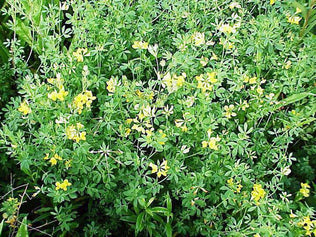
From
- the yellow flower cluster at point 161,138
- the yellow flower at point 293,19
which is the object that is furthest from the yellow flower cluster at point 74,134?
the yellow flower at point 293,19

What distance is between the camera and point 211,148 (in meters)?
2.13

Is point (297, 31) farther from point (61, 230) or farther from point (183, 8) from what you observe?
point (61, 230)

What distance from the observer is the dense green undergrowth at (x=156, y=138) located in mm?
2076

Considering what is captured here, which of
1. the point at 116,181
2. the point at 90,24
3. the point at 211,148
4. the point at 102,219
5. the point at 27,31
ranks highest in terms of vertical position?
the point at 90,24

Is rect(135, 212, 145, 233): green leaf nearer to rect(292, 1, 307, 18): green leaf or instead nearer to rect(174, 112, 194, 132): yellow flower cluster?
rect(174, 112, 194, 132): yellow flower cluster

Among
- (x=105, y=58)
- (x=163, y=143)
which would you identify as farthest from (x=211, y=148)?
(x=105, y=58)

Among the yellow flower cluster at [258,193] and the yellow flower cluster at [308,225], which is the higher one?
the yellow flower cluster at [258,193]

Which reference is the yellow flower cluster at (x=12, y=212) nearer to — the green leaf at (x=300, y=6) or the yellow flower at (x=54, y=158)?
the yellow flower at (x=54, y=158)

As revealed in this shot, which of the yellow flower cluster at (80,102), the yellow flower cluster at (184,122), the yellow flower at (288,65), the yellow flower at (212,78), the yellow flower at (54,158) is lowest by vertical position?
the yellow flower at (54,158)

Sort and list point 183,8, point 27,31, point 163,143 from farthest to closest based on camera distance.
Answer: point 27,31, point 183,8, point 163,143

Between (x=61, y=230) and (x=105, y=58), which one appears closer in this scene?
(x=61, y=230)

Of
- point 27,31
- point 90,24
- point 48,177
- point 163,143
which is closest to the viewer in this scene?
point 163,143

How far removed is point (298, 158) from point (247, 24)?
3.07 feet

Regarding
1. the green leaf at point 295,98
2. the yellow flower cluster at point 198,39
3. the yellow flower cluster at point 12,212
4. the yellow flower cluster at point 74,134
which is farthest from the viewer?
the green leaf at point 295,98
